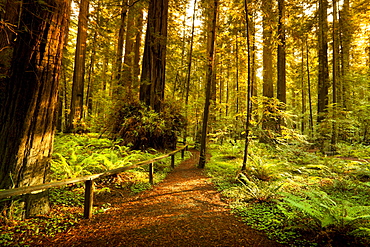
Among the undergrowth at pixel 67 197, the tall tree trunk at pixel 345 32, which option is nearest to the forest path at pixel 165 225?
the undergrowth at pixel 67 197

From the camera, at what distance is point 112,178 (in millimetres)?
4730

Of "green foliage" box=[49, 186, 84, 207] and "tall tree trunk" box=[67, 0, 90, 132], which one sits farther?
"tall tree trunk" box=[67, 0, 90, 132]

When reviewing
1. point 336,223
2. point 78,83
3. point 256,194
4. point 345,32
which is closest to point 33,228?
point 256,194

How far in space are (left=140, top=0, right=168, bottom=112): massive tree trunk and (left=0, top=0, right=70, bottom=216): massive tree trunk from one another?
5.46 metres

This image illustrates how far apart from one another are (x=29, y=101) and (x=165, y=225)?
3062mm

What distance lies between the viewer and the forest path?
250 centimetres

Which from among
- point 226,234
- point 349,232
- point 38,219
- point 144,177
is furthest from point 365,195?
point 38,219

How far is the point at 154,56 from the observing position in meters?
8.66

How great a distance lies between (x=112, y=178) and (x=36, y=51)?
3.38 m

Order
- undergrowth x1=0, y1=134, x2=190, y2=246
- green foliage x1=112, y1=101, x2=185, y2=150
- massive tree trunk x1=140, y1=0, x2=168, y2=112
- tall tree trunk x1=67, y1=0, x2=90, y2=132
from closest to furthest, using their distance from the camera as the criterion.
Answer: undergrowth x1=0, y1=134, x2=190, y2=246, green foliage x1=112, y1=101, x2=185, y2=150, massive tree trunk x1=140, y1=0, x2=168, y2=112, tall tree trunk x1=67, y1=0, x2=90, y2=132

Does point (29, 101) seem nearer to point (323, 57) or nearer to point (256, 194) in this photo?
point (256, 194)

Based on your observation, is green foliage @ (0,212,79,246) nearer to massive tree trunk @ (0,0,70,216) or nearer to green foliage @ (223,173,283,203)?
massive tree trunk @ (0,0,70,216)

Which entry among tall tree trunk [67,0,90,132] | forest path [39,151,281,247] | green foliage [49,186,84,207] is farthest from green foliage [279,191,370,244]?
tall tree trunk [67,0,90,132]

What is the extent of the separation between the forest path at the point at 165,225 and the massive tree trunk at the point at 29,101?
107 cm
